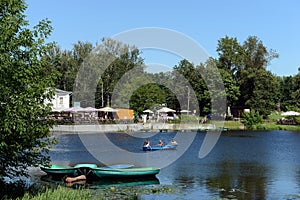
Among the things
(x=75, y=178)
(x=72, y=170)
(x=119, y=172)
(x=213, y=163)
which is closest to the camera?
(x=75, y=178)

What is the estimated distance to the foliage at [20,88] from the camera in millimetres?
12492

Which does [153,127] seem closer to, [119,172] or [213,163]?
[213,163]

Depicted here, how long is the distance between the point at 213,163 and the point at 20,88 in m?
20.6

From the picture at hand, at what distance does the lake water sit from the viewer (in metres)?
20.6

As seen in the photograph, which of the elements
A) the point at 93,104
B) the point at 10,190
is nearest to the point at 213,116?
the point at 93,104

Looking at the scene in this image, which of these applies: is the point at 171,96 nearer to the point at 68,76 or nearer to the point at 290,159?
the point at 68,76

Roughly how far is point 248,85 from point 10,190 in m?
78.0

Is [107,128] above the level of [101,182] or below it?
above

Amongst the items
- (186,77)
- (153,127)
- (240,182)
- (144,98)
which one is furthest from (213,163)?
(186,77)

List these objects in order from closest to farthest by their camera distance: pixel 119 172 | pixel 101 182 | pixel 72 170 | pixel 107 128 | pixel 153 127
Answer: pixel 101 182 < pixel 119 172 < pixel 72 170 < pixel 107 128 < pixel 153 127

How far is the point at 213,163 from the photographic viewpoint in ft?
102

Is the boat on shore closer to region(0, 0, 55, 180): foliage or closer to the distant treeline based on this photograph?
region(0, 0, 55, 180): foliage

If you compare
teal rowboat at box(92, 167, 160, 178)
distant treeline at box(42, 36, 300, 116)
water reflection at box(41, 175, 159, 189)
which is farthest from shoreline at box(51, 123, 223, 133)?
teal rowboat at box(92, 167, 160, 178)

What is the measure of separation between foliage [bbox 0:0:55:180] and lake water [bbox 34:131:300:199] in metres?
7.12
